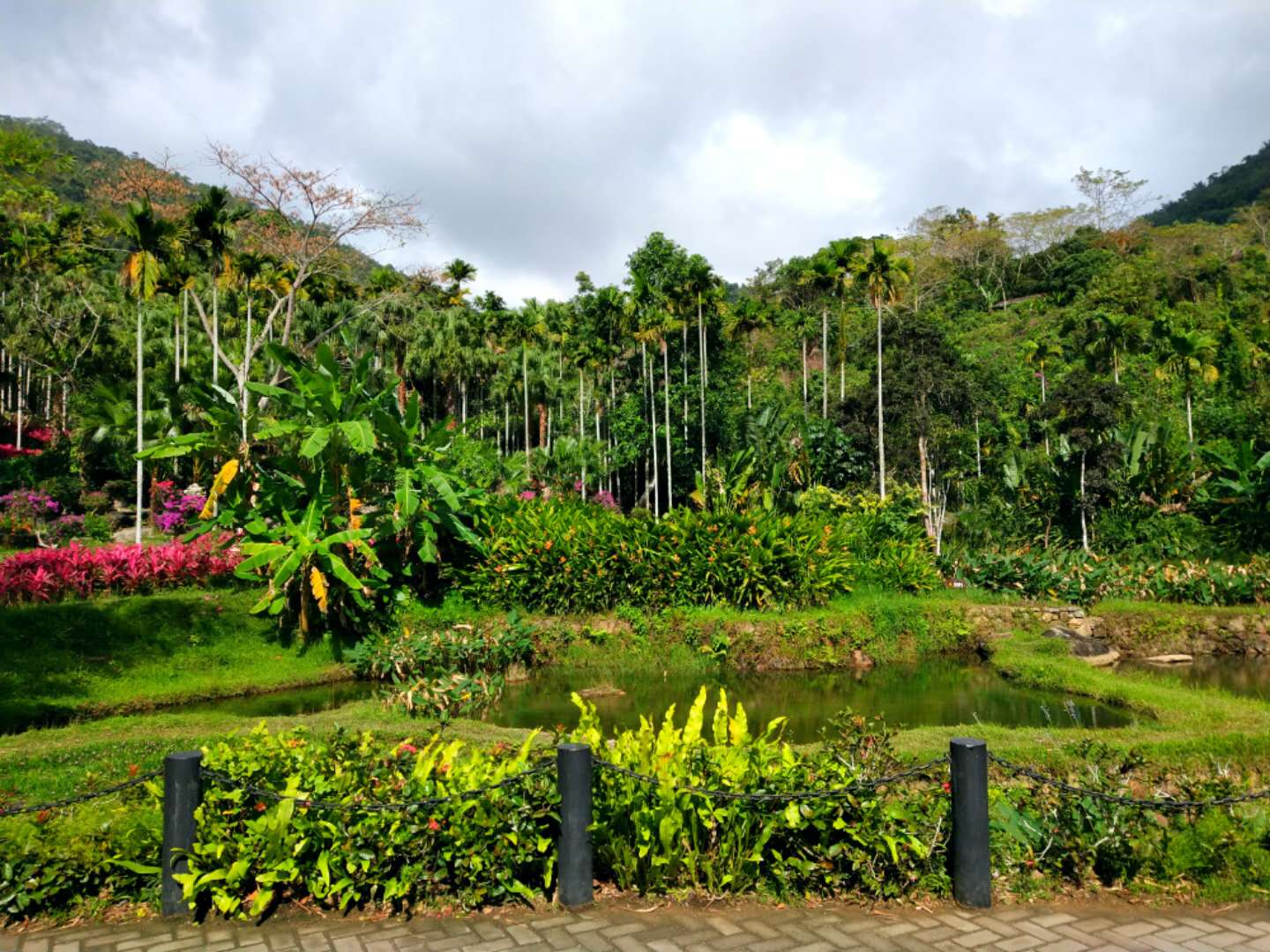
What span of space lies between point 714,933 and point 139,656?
10.2 m

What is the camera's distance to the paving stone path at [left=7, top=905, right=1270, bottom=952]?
11.8 feet

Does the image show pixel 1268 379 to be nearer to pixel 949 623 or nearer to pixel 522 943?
pixel 949 623

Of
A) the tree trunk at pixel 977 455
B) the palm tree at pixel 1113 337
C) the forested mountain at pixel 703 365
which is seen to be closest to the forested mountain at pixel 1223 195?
the forested mountain at pixel 703 365

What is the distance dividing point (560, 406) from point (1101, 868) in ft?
108

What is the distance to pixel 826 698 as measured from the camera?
35.5 feet

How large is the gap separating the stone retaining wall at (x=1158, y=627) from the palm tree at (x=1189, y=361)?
10.6m

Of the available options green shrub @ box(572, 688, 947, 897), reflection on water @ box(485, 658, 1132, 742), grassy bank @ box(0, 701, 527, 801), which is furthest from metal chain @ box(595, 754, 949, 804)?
reflection on water @ box(485, 658, 1132, 742)

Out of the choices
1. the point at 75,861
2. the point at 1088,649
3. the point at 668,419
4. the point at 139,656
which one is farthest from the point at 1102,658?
the point at 668,419

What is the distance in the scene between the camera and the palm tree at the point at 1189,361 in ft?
81.9

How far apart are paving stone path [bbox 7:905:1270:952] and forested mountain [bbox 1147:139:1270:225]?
64579mm

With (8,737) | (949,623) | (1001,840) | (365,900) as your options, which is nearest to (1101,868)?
(1001,840)

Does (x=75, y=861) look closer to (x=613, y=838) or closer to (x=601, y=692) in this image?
(x=613, y=838)

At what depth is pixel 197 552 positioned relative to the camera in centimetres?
1414

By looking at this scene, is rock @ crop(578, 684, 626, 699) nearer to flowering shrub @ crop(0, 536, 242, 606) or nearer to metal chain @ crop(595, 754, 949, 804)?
flowering shrub @ crop(0, 536, 242, 606)
